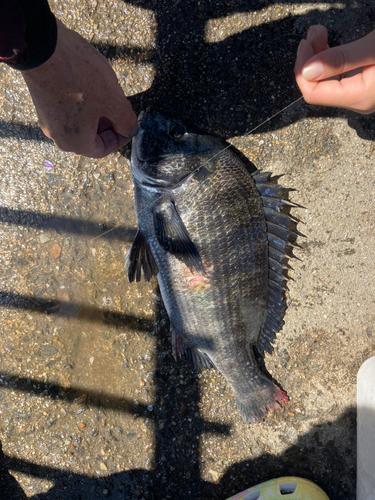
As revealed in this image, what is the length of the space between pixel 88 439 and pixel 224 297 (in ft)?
5.19

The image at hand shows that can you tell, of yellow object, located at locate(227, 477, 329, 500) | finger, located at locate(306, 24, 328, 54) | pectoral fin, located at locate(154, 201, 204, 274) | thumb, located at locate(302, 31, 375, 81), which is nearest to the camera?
thumb, located at locate(302, 31, 375, 81)

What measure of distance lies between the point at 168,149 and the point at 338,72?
1.04 meters

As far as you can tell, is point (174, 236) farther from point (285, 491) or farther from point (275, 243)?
point (285, 491)

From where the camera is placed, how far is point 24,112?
2455 millimetres

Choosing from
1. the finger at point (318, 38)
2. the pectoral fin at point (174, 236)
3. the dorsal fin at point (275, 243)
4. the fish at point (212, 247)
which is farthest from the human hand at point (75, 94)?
the finger at point (318, 38)

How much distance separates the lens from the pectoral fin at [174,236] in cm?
199

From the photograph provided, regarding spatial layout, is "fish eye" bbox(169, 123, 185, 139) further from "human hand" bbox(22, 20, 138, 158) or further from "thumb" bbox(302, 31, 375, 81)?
"thumb" bbox(302, 31, 375, 81)

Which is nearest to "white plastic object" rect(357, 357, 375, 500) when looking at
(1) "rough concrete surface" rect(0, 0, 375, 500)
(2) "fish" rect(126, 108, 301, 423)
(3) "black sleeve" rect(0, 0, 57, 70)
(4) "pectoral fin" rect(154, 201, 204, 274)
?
(1) "rough concrete surface" rect(0, 0, 375, 500)

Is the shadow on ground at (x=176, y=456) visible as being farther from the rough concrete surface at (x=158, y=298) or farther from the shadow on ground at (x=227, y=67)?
the shadow on ground at (x=227, y=67)

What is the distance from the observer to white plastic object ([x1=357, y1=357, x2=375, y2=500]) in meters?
2.17

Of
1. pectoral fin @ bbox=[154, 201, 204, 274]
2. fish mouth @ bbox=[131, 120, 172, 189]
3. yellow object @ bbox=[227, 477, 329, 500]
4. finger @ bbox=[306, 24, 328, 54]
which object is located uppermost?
finger @ bbox=[306, 24, 328, 54]

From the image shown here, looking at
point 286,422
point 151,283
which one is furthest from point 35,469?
point 286,422

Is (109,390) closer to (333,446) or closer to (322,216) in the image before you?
(333,446)

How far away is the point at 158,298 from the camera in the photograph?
2.49 m
